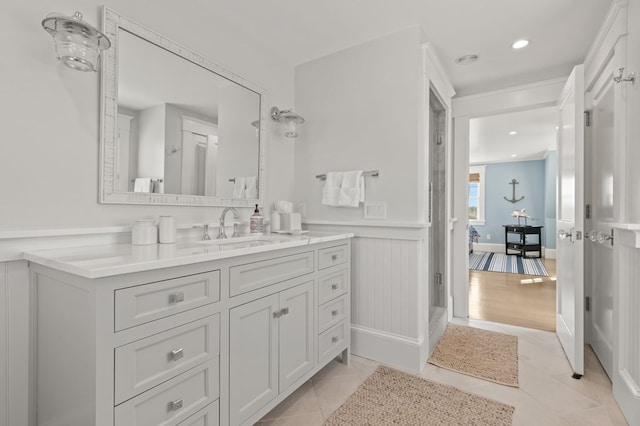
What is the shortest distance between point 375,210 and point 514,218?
24.6 feet

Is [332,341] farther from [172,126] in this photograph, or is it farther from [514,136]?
[514,136]

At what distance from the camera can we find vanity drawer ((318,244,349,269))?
6.27ft

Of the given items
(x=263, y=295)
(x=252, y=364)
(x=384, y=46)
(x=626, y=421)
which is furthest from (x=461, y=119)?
(x=252, y=364)

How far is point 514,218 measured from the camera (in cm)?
814

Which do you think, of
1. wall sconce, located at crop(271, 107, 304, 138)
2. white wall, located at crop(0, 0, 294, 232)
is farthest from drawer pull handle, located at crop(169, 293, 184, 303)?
wall sconce, located at crop(271, 107, 304, 138)

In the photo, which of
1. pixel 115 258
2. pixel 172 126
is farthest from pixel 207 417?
pixel 172 126

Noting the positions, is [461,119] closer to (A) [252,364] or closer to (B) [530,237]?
(A) [252,364]

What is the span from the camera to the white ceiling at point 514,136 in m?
4.59

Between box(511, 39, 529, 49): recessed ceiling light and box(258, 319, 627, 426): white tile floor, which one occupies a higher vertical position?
box(511, 39, 529, 49): recessed ceiling light

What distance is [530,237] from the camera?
25.0 feet

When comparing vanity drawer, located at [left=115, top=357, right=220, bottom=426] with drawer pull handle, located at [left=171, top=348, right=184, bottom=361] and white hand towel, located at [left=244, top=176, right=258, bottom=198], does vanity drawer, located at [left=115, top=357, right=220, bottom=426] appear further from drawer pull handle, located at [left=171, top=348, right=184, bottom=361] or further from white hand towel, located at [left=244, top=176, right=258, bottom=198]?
white hand towel, located at [left=244, top=176, right=258, bottom=198]

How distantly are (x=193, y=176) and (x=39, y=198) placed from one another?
0.72 m

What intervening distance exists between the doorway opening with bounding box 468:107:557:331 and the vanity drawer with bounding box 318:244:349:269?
75.6 inches

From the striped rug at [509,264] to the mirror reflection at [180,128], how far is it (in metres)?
5.16
